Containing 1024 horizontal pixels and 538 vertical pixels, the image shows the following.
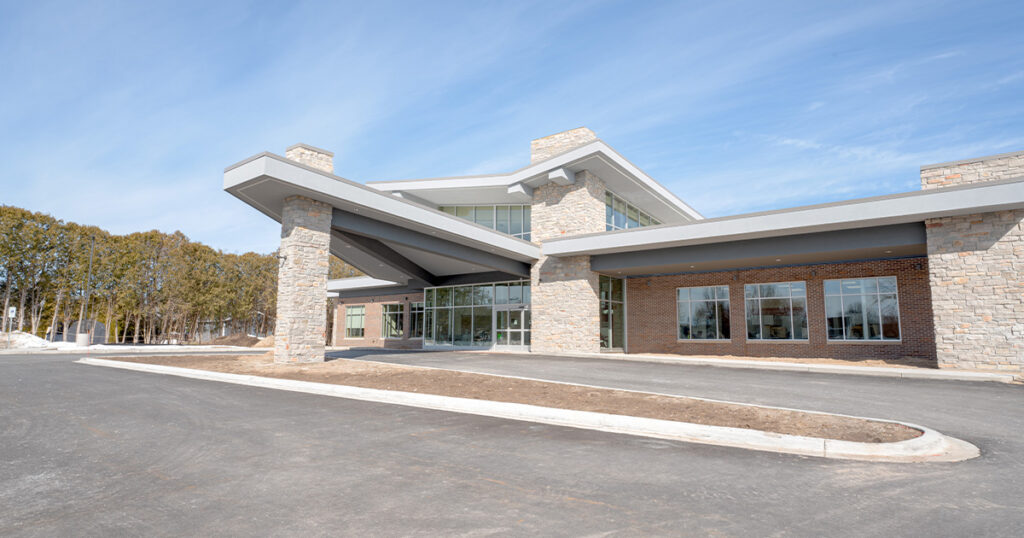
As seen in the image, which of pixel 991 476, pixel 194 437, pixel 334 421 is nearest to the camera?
pixel 991 476

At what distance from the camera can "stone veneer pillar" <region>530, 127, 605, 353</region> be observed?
23297 mm

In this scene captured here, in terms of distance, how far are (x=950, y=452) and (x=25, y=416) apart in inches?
487

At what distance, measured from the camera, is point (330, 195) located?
16.2 meters

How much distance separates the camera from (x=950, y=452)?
19.7 feet

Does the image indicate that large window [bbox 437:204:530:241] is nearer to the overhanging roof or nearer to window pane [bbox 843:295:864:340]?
the overhanging roof

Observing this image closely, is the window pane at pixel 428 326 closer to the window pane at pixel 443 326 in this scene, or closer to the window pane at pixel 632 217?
the window pane at pixel 443 326

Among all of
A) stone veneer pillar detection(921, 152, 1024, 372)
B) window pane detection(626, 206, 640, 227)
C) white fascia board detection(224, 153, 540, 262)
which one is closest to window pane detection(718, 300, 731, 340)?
window pane detection(626, 206, 640, 227)

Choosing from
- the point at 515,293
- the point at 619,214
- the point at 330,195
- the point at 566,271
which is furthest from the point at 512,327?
the point at 330,195

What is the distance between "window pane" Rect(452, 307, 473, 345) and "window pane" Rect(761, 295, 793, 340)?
14.3m

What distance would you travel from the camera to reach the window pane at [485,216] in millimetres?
29141

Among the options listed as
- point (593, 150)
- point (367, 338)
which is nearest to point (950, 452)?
point (593, 150)

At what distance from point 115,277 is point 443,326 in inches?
1200

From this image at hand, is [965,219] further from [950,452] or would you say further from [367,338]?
[367,338]

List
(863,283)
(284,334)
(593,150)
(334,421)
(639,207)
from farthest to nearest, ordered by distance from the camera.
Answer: (639,207) → (593,150) → (863,283) → (284,334) → (334,421)
